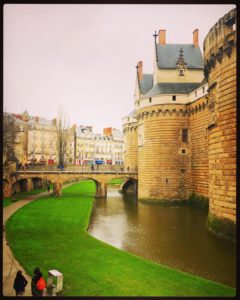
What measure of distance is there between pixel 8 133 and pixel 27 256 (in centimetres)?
2541

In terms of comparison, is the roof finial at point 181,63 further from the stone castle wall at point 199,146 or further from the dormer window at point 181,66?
the stone castle wall at point 199,146

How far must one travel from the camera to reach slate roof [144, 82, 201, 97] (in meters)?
33.0

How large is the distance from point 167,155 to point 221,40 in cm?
1716

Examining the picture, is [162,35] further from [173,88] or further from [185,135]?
[185,135]

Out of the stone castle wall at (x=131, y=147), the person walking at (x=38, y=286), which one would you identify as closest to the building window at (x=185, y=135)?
the stone castle wall at (x=131, y=147)

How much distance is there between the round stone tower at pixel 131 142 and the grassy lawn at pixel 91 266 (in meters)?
24.7

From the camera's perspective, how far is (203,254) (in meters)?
15.3

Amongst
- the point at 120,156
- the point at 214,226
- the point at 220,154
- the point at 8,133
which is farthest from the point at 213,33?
the point at 120,156

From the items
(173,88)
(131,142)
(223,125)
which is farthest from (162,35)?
(223,125)

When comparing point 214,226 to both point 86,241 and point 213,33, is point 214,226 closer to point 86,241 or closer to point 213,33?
point 86,241

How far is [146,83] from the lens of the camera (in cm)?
4300

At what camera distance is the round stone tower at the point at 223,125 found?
15.6 meters

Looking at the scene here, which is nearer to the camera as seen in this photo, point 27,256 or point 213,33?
point 27,256

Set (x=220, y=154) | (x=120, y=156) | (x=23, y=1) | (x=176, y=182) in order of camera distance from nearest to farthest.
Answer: (x=23, y=1) → (x=220, y=154) → (x=176, y=182) → (x=120, y=156)
